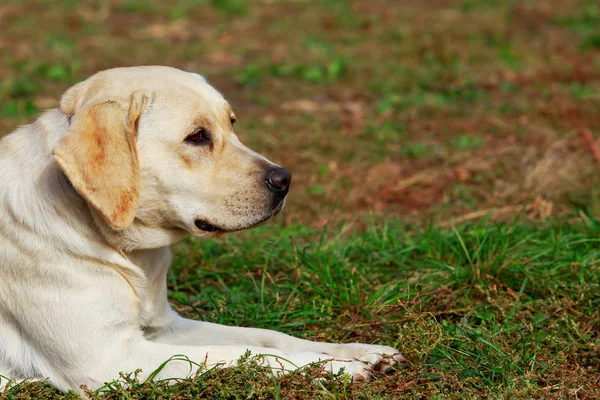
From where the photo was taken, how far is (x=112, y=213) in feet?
10.8

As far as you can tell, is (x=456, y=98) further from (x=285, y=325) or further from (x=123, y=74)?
(x=123, y=74)

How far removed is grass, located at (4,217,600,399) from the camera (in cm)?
344

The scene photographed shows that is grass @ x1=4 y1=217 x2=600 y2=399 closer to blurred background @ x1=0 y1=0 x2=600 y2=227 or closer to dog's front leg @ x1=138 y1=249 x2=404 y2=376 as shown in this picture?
dog's front leg @ x1=138 y1=249 x2=404 y2=376

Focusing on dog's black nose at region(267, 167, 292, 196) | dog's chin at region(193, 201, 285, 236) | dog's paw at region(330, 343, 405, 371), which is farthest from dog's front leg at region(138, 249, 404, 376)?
dog's black nose at region(267, 167, 292, 196)

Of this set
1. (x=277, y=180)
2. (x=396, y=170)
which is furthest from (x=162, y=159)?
(x=396, y=170)

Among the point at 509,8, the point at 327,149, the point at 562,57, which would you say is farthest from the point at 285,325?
the point at 509,8

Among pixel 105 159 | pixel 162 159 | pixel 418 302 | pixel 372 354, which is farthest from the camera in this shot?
pixel 418 302

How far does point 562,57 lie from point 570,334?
6498 mm

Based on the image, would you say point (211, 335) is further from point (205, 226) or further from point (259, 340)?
point (205, 226)

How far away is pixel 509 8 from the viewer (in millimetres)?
12227

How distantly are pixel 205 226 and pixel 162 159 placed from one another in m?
0.33

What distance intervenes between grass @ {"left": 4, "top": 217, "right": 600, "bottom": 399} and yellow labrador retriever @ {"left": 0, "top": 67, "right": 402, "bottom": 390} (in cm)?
15

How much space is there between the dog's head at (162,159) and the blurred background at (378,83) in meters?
1.86

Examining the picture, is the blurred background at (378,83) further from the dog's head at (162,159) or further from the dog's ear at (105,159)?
the dog's ear at (105,159)
